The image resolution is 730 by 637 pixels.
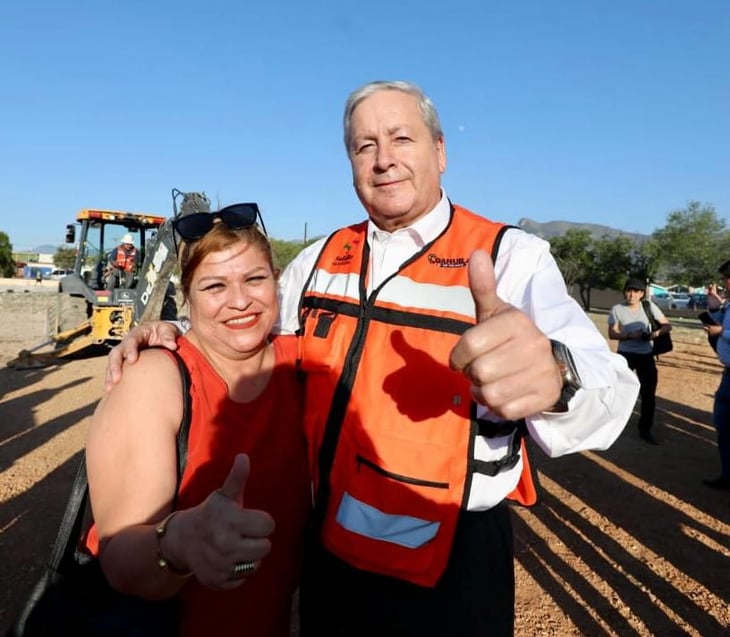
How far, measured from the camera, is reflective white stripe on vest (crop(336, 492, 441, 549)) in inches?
64.4

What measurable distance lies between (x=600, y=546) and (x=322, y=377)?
3.45m

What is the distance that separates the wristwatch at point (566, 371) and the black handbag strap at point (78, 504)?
43.4 inches

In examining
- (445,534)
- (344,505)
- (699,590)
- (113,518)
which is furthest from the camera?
(699,590)

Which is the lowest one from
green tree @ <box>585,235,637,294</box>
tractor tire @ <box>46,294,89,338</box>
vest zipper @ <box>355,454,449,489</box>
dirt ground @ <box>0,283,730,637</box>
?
dirt ground @ <box>0,283,730,637</box>

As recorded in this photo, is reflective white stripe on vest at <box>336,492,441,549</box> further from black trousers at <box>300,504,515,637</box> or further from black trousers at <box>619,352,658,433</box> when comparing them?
black trousers at <box>619,352,658,433</box>

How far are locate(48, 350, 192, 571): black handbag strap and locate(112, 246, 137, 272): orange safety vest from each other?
1252 cm

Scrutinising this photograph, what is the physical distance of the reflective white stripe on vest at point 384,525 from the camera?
163cm

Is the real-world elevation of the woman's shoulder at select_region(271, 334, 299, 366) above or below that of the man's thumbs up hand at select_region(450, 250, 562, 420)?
below

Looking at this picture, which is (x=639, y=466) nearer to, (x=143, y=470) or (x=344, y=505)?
(x=344, y=505)

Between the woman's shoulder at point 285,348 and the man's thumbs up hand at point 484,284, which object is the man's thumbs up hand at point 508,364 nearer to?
the man's thumbs up hand at point 484,284

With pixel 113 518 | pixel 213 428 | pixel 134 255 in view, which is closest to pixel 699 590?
pixel 213 428

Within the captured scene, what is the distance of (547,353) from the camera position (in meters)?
1.13

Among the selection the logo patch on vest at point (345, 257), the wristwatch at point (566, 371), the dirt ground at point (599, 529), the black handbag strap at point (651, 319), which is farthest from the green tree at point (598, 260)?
the wristwatch at point (566, 371)

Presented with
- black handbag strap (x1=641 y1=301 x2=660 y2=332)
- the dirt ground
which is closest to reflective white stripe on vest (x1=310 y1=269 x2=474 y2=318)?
the dirt ground
